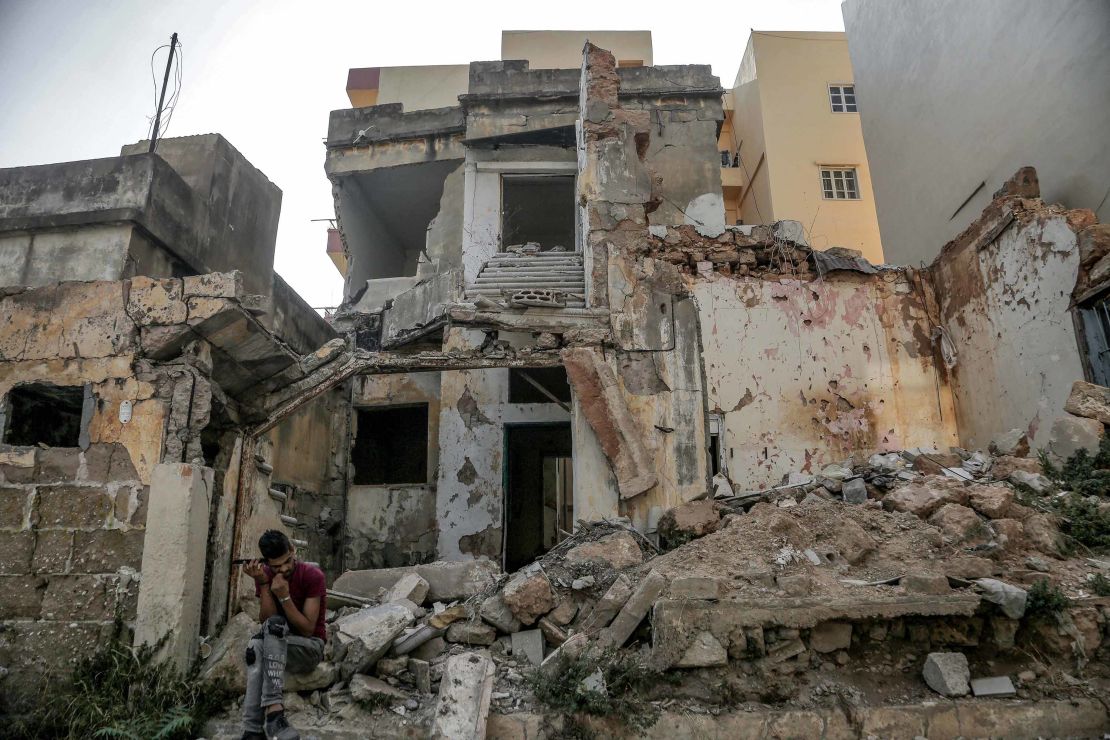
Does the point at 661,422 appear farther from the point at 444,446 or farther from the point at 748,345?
the point at 444,446

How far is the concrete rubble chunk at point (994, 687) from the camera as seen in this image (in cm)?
498

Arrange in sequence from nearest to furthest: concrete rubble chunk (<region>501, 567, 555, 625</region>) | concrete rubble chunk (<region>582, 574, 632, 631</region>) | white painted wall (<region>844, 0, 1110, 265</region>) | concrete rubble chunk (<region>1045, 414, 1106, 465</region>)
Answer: concrete rubble chunk (<region>582, 574, 632, 631</region>) < concrete rubble chunk (<region>501, 567, 555, 625</region>) < concrete rubble chunk (<region>1045, 414, 1106, 465</region>) < white painted wall (<region>844, 0, 1110, 265</region>)

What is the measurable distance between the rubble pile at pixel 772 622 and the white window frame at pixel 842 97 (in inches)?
658

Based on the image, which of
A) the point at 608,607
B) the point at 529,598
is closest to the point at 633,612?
the point at 608,607

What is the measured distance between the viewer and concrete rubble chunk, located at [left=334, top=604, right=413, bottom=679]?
211 inches

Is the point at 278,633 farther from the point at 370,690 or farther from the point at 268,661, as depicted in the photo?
the point at 370,690

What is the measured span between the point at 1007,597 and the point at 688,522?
3.18 meters

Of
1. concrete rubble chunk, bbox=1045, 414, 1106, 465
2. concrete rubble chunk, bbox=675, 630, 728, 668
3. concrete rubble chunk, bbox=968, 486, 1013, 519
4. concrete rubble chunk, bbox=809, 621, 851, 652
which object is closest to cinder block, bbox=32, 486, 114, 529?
concrete rubble chunk, bbox=675, 630, 728, 668

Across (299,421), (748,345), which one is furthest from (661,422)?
(299,421)

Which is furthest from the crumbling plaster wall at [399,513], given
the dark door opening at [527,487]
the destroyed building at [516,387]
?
the dark door opening at [527,487]

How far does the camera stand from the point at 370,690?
516 cm

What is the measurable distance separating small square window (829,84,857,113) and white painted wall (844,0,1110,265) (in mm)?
6027

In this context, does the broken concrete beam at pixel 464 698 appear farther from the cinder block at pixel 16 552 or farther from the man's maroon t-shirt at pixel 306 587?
the cinder block at pixel 16 552

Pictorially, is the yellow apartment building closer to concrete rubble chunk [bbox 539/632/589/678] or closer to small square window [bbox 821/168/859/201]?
small square window [bbox 821/168/859/201]
